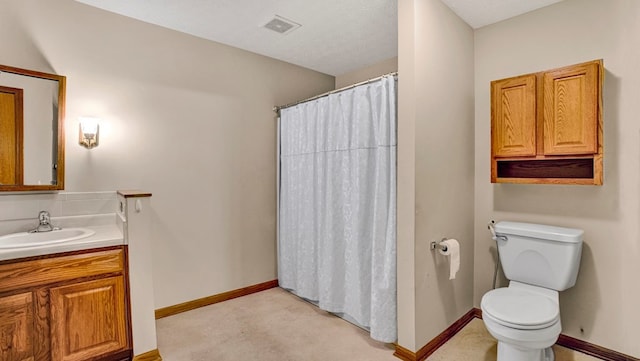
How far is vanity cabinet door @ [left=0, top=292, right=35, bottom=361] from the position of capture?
1.60 metres

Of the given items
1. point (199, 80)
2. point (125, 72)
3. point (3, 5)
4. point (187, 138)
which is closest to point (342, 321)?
point (187, 138)

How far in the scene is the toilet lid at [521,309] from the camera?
1678mm

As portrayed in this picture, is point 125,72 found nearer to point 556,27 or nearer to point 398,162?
point 398,162

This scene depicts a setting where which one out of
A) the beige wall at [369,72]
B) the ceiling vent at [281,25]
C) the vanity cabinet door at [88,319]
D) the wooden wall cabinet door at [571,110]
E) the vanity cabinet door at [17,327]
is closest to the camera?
the vanity cabinet door at [17,327]

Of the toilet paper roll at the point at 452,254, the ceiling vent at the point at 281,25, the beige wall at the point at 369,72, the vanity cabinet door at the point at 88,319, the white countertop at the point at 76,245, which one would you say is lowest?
the vanity cabinet door at the point at 88,319

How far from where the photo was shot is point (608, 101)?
2002mm

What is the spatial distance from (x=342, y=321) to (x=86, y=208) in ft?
6.99

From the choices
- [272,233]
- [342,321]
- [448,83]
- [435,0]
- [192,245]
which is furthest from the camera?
[272,233]

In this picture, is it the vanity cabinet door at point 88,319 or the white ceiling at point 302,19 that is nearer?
the vanity cabinet door at point 88,319

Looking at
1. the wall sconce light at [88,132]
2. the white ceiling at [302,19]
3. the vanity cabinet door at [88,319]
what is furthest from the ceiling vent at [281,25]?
the vanity cabinet door at [88,319]

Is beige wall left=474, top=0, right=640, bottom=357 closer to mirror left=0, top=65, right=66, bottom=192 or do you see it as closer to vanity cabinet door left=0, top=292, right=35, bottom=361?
vanity cabinet door left=0, top=292, right=35, bottom=361

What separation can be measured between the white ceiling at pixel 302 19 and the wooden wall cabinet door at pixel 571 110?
23.8 inches

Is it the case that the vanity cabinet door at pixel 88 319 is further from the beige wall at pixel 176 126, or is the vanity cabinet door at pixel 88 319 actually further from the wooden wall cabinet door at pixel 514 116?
the wooden wall cabinet door at pixel 514 116

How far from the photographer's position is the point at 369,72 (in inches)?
135
